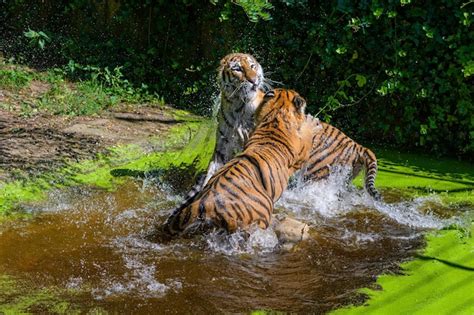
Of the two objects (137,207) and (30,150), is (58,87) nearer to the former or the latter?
(30,150)

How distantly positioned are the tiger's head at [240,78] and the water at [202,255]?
3.02 feet

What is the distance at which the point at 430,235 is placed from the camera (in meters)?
5.30

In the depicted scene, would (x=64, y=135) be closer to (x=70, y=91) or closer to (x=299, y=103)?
(x=70, y=91)

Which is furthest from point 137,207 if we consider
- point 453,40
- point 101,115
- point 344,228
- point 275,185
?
point 453,40

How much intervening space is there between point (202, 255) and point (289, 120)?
1.42 metres

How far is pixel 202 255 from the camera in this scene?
4.75 m

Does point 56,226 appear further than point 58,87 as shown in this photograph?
No

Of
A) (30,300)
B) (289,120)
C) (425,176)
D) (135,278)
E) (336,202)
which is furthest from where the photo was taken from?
(425,176)

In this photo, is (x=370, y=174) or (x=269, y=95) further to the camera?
(x=370, y=174)

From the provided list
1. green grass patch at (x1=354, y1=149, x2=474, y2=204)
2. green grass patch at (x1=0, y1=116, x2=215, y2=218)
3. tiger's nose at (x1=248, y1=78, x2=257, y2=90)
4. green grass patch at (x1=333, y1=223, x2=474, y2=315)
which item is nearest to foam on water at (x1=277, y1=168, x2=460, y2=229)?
green grass patch at (x1=354, y1=149, x2=474, y2=204)

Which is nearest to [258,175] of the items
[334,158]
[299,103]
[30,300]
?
[299,103]

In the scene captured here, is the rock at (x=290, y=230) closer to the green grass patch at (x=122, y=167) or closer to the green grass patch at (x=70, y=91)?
the green grass patch at (x=122, y=167)

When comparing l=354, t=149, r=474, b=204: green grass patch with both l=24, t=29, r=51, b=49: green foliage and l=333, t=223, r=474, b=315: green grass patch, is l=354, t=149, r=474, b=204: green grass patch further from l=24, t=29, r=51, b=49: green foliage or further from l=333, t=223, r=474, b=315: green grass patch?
l=24, t=29, r=51, b=49: green foliage

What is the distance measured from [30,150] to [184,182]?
1.56 meters
